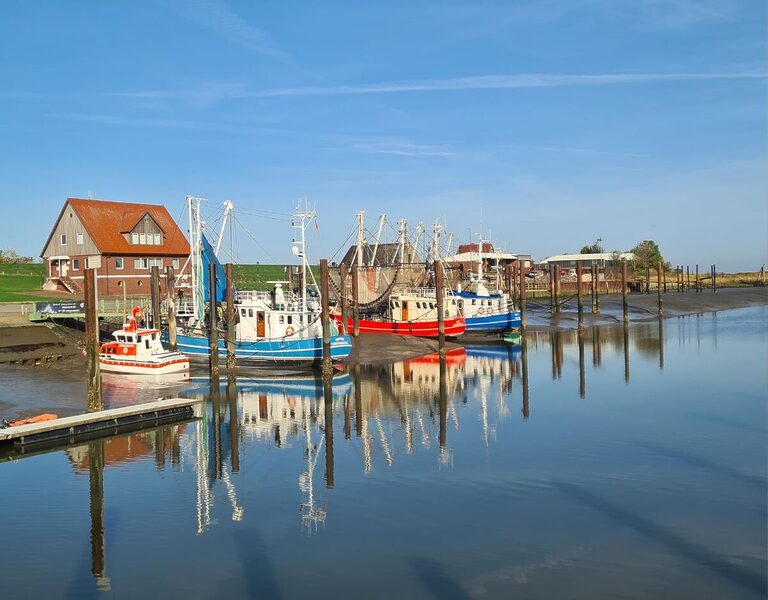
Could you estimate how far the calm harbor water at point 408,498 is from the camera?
44.6 feet

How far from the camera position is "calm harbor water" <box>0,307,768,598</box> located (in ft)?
44.6

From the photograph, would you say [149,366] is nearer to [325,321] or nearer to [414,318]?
[325,321]

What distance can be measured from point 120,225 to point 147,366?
31.6m

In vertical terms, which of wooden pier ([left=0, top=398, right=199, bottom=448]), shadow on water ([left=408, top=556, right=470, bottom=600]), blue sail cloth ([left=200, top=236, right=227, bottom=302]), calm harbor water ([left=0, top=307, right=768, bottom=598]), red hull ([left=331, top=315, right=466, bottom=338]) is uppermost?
blue sail cloth ([left=200, top=236, right=227, bottom=302])

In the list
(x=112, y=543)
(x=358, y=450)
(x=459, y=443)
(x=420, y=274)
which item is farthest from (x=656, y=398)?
(x=420, y=274)

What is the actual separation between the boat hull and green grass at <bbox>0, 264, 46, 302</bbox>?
22255 millimetres

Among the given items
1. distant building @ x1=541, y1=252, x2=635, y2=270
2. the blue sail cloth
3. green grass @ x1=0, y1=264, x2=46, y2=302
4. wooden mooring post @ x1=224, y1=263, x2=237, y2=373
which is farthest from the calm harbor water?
distant building @ x1=541, y1=252, x2=635, y2=270

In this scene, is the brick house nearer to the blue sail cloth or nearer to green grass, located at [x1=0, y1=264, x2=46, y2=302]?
green grass, located at [x1=0, y1=264, x2=46, y2=302]

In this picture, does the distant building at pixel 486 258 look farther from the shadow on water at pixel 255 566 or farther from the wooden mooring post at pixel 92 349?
the shadow on water at pixel 255 566

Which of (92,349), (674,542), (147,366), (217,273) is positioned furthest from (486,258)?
(674,542)

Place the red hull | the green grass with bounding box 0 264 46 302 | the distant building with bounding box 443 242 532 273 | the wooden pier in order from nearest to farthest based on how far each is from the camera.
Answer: the wooden pier
the red hull
the green grass with bounding box 0 264 46 302
the distant building with bounding box 443 242 532 273

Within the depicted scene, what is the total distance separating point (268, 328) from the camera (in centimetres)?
4072

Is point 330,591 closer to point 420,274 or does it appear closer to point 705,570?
point 705,570

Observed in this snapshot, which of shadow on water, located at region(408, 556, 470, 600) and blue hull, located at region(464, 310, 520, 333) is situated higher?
blue hull, located at region(464, 310, 520, 333)
